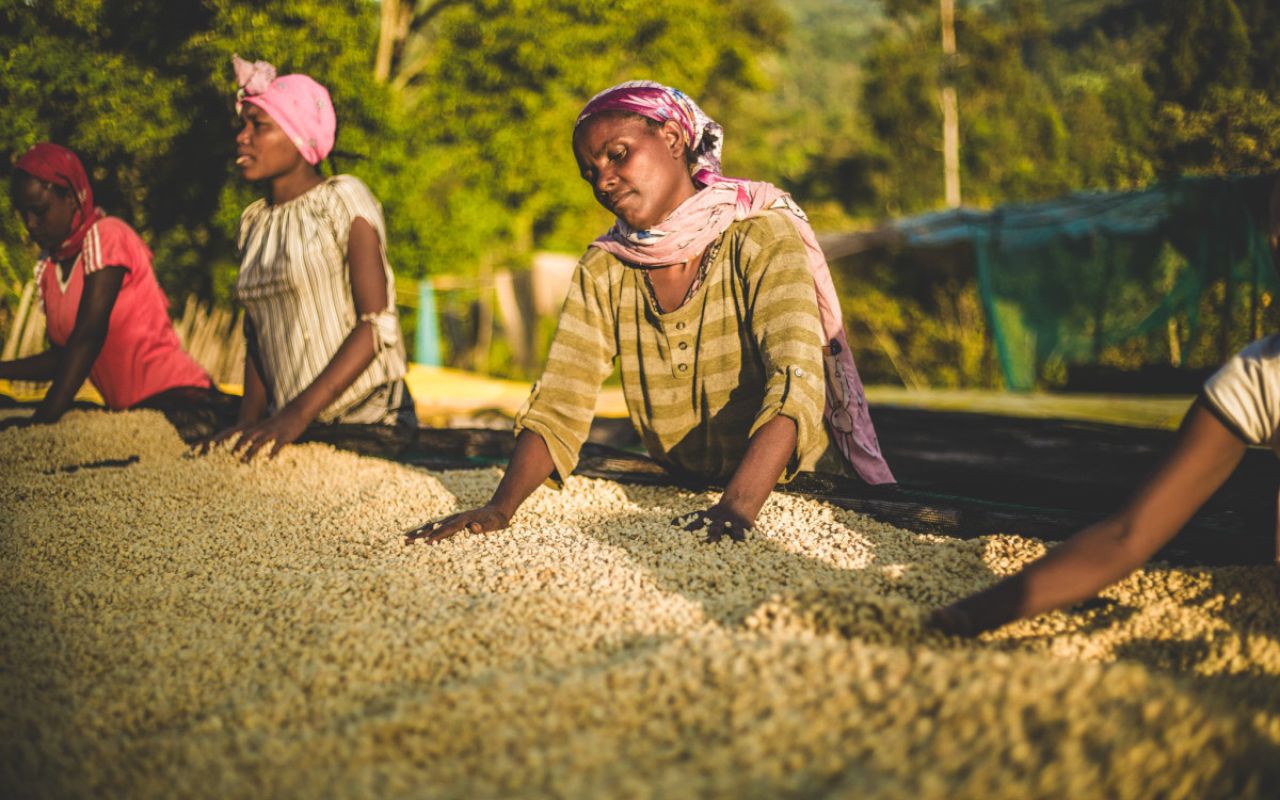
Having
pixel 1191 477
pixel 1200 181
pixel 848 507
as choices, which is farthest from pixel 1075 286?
pixel 1191 477

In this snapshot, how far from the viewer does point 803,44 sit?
92312 mm

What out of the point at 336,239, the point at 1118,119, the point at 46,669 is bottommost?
the point at 46,669

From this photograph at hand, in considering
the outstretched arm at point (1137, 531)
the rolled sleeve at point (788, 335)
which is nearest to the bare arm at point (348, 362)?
the rolled sleeve at point (788, 335)

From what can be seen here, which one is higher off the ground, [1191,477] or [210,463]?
[1191,477]

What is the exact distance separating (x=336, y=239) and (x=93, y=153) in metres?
1.10

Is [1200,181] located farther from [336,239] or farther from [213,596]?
[213,596]

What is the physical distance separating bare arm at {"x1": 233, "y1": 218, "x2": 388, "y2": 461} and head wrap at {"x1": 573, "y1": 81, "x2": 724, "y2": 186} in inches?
46.5

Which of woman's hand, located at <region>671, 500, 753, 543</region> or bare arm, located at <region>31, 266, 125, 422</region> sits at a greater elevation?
bare arm, located at <region>31, 266, 125, 422</region>

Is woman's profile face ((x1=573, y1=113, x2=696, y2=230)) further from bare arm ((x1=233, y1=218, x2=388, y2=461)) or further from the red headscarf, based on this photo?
the red headscarf

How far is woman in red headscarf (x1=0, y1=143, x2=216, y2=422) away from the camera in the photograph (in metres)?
3.28

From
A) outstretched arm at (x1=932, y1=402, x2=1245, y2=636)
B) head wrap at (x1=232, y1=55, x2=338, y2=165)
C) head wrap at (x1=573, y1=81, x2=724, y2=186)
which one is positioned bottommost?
outstretched arm at (x1=932, y1=402, x2=1245, y2=636)

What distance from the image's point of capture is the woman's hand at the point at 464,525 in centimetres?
216

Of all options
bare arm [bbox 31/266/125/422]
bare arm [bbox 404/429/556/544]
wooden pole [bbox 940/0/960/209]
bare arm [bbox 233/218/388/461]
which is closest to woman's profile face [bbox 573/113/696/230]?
bare arm [bbox 404/429/556/544]

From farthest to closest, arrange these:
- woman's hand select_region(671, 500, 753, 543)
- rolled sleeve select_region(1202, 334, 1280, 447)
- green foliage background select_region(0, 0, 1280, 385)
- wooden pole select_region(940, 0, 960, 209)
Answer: wooden pole select_region(940, 0, 960, 209) → green foliage background select_region(0, 0, 1280, 385) → woman's hand select_region(671, 500, 753, 543) → rolled sleeve select_region(1202, 334, 1280, 447)
